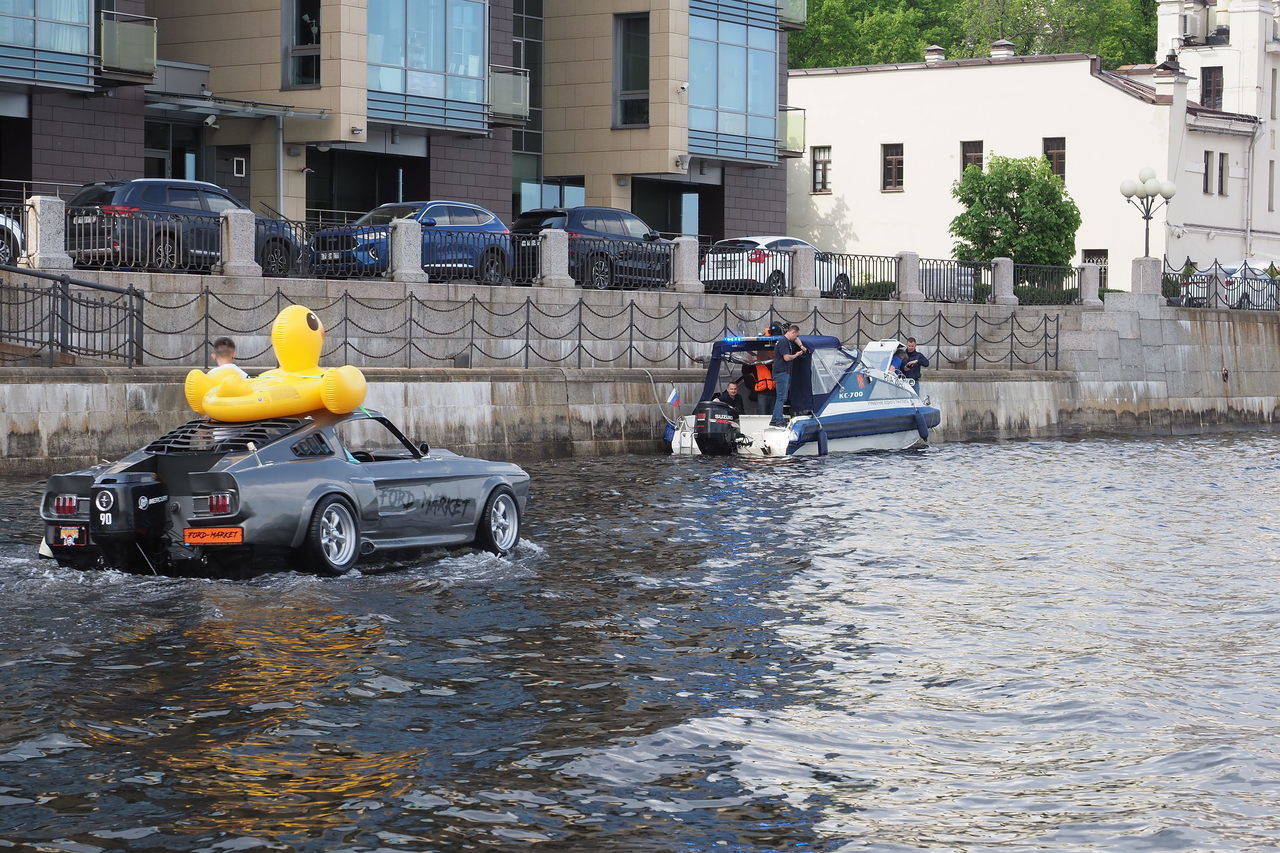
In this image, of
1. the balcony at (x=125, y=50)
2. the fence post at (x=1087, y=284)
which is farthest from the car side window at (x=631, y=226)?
the fence post at (x=1087, y=284)

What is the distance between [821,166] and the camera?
6334 centimetres

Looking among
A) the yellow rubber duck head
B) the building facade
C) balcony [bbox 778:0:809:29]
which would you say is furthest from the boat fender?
balcony [bbox 778:0:809:29]

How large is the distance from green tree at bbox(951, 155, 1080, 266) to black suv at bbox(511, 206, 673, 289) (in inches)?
630

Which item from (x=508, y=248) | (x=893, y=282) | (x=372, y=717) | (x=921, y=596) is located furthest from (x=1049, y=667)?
(x=893, y=282)

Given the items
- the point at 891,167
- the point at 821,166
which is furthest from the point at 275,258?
the point at 821,166

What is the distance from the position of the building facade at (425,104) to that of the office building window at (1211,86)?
71.9 feet

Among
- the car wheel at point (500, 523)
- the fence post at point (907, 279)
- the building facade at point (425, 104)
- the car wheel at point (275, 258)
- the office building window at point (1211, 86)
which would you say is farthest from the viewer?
the office building window at point (1211, 86)

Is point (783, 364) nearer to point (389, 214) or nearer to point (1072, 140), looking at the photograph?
point (389, 214)

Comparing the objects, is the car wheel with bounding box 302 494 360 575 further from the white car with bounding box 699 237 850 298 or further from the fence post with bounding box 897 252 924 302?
the fence post with bounding box 897 252 924 302

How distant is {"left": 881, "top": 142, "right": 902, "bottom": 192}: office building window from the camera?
6203cm

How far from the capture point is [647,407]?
29.1 meters

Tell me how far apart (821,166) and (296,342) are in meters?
50.4

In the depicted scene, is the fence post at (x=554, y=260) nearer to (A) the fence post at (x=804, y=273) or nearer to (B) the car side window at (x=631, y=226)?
(B) the car side window at (x=631, y=226)

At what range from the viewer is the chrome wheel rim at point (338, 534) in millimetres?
13734
